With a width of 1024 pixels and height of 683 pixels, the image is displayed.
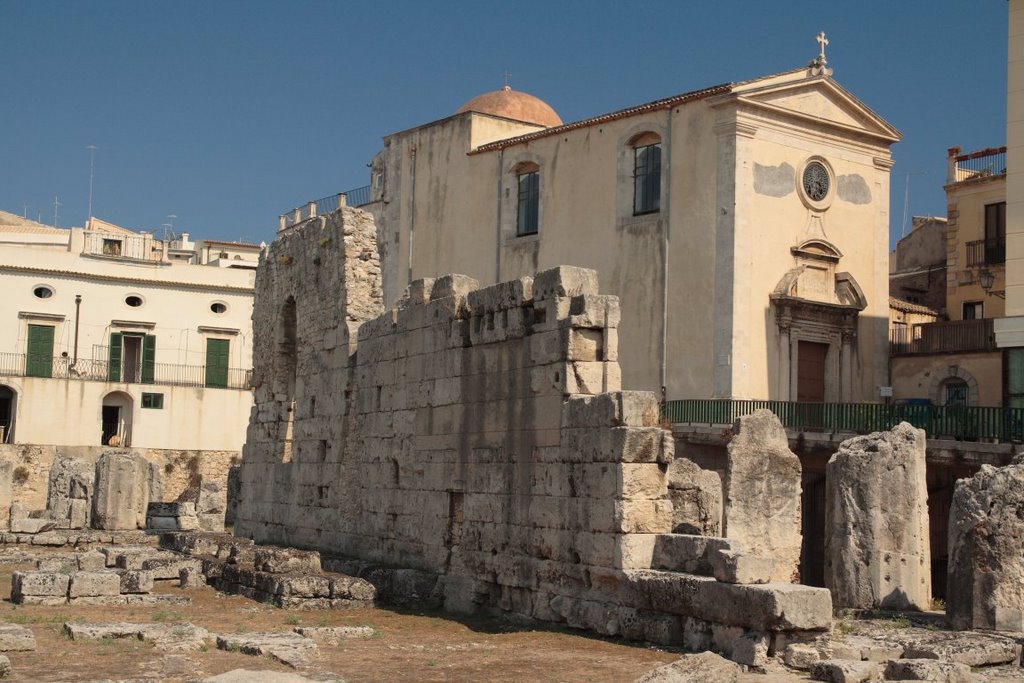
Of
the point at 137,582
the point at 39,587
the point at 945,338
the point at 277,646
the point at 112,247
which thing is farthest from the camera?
the point at 112,247

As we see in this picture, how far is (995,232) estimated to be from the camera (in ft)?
106

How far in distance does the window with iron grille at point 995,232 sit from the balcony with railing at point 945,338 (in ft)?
9.58

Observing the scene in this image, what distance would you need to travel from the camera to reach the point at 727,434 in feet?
77.9

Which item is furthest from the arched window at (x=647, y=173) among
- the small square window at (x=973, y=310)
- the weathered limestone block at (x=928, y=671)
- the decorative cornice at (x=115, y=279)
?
the weathered limestone block at (x=928, y=671)

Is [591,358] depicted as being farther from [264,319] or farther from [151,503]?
[151,503]

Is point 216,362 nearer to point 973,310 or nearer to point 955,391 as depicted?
point 973,310

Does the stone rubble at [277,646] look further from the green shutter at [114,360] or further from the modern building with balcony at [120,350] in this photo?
the green shutter at [114,360]

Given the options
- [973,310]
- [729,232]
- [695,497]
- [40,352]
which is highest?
[729,232]

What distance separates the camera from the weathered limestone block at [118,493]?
2633 cm

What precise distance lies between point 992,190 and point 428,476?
22.1 meters

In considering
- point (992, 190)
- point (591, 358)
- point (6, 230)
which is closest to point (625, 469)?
point (591, 358)

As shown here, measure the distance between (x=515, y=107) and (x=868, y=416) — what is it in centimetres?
1813

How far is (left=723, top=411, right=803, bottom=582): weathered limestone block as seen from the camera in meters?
13.4

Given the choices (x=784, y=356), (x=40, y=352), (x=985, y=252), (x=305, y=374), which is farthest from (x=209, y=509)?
(x=985, y=252)
